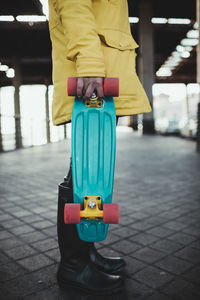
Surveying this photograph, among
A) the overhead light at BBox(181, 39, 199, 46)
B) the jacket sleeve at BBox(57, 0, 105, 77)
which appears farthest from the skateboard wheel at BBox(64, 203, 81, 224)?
the overhead light at BBox(181, 39, 199, 46)

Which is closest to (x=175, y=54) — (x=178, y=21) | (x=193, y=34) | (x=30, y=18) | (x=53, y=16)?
(x=193, y=34)

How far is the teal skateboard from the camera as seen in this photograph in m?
1.29

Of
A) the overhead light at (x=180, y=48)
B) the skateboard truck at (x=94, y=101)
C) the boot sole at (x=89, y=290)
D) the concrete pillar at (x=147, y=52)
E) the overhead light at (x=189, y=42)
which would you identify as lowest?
Result: the boot sole at (x=89, y=290)

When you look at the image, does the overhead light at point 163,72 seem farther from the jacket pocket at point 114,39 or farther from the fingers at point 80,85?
the fingers at point 80,85

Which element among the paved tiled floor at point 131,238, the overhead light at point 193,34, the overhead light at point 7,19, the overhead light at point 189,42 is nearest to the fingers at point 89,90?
the paved tiled floor at point 131,238

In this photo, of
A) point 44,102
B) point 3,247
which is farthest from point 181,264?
point 44,102

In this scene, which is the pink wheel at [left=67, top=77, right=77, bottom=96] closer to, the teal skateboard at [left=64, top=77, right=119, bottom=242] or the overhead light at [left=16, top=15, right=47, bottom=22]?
the teal skateboard at [left=64, top=77, right=119, bottom=242]

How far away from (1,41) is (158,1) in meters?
8.88

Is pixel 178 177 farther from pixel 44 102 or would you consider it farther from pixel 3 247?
pixel 44 102

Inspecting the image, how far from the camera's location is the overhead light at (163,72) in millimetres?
26847

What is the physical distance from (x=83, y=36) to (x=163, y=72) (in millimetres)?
28421

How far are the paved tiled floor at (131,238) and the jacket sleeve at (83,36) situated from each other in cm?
118

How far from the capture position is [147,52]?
14305mm

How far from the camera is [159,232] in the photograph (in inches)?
89.4
